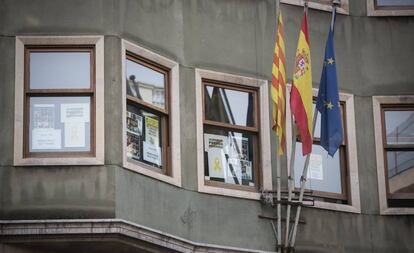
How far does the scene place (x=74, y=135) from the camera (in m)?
22.4

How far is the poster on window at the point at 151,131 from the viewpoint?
23359 millimetres

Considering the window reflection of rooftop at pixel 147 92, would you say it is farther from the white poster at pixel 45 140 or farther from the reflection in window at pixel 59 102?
the white poster at pixel 45 140

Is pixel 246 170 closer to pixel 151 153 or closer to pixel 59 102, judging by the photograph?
pixel 151 153

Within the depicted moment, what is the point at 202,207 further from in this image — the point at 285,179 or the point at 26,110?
the point at 26,110

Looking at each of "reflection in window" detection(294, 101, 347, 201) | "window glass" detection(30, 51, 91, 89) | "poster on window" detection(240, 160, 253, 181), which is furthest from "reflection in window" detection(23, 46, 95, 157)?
"reflection in window" detection(294, 101, 347, 201)

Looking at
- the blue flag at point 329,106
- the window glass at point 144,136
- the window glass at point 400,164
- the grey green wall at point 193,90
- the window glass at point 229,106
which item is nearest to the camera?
the grey green wall at point 193,90

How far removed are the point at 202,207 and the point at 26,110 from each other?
335 centimetres

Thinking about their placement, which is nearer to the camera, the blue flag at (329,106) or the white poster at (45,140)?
the white poster at (45,140)

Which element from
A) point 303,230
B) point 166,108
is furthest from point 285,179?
point 166,108

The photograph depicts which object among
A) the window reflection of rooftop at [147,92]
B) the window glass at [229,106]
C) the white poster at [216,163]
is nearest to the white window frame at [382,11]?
the window glass at [229,106]

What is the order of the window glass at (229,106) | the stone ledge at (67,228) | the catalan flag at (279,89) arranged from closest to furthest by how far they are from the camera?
1. the stone ledge at (67,228)
2. the catalan flag at (279,89)
3. the window glass at (229,106)

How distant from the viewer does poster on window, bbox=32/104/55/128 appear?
22.5 metres

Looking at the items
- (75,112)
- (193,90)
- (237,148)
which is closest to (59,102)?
(75,112)

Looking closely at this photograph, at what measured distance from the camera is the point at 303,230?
2467 cm
